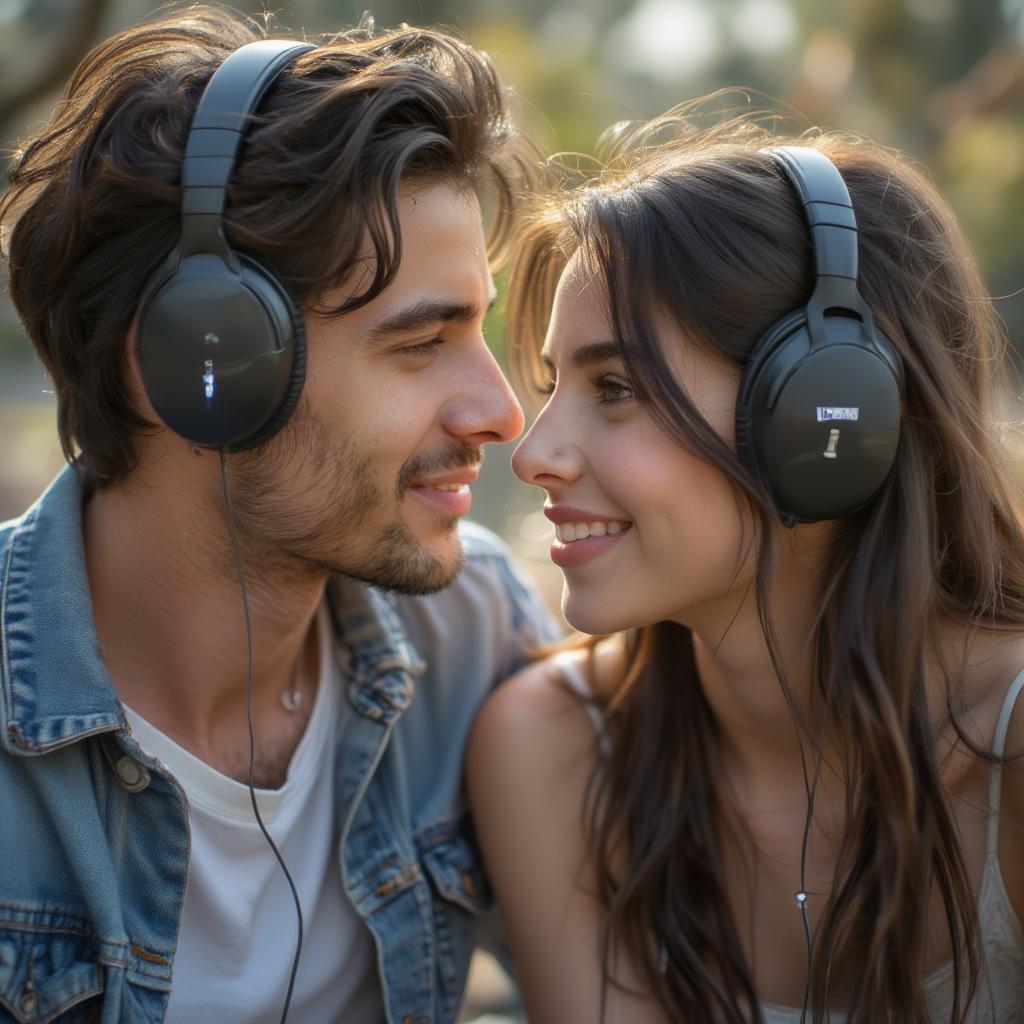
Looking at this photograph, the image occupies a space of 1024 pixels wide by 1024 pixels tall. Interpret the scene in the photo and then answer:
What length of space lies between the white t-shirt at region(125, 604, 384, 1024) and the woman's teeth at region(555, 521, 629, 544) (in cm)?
69

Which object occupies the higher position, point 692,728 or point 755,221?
point 755,221

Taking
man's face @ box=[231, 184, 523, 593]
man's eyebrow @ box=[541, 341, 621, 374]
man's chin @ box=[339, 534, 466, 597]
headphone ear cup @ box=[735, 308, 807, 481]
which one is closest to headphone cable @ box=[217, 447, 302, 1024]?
man's face @ box=[231, 184, 523, 593]

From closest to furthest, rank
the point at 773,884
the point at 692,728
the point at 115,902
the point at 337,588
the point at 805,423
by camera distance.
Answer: the point at 805,423, the point at 115,902, the point at 773,884, the point at 692,728, the point at 337,588

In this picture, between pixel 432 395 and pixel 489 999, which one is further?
pixel 489 999

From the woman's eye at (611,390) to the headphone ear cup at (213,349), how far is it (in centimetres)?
51

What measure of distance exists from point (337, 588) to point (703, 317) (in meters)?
1.05

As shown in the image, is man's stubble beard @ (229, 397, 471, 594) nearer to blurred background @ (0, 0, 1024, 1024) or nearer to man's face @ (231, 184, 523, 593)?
man's face @ (231, 184, 523, 593)

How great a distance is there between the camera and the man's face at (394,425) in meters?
2.01

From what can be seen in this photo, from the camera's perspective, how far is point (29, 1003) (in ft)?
5.59

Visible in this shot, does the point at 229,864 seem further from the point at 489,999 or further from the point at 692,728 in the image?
the point at 489,999

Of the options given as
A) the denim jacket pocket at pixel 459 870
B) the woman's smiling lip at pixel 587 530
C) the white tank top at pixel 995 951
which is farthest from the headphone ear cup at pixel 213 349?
the white tank top at pixel 995 951

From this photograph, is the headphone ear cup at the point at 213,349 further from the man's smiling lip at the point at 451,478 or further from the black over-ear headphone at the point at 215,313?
the man's smiling lip at the point at 451,478

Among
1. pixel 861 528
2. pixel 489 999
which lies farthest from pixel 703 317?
pixel 489 999

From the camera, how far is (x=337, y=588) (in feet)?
7.88
